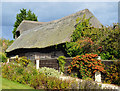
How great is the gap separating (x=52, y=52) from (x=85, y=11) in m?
6.35

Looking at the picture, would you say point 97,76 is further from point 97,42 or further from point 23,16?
point 23,16

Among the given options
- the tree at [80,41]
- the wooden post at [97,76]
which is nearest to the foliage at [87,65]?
the wooden post at [97,76]

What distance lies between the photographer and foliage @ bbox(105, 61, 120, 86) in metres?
8.58

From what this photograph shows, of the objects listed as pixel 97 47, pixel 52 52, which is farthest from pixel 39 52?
pixel 97 47

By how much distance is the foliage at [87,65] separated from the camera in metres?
9.58

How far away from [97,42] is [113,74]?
3352mm

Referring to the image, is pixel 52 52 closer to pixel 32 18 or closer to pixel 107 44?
pixel 107 44

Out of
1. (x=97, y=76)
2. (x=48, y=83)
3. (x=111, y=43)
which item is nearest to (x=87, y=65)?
(x=97, y=76)

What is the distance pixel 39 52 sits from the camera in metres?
16.9

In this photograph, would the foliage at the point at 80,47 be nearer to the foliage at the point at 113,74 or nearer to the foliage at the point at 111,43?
the foliage at the point at 111,43

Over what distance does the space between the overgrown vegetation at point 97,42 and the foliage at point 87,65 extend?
138 centimetres

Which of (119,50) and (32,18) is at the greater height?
(32,18)

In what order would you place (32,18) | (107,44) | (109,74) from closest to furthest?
1. (109,74)
2. (107,44)
3. (32,18)

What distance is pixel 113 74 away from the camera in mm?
8750
